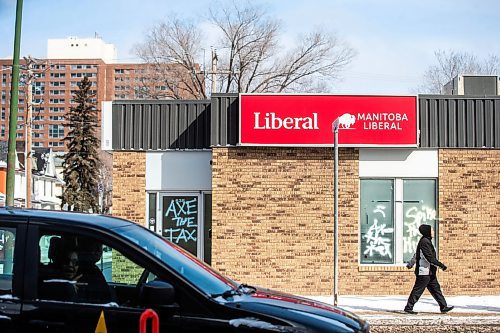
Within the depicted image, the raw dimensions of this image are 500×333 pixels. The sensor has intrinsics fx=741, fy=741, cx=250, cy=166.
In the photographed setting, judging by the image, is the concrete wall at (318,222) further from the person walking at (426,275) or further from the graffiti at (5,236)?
the graffiti at (5,236)

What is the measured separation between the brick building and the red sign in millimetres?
99

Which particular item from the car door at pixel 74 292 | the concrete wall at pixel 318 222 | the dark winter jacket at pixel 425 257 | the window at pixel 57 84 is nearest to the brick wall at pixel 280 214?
the concrete wall at pixel 318 222

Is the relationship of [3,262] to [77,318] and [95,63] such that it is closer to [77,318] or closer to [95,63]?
[77,318]

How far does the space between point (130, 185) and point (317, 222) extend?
428 centimetres

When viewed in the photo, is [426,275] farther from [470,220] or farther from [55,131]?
[55,131]

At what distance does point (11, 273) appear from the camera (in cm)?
508

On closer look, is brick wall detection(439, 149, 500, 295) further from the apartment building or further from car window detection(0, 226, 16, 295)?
the apartment building

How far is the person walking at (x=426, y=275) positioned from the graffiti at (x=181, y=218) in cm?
544

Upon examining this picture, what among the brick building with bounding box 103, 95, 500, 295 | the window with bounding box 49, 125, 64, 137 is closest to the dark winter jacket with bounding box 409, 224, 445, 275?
the brick building with bounding box 103, 95, 500, 295

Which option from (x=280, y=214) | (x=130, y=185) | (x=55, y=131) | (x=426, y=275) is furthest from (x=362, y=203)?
(x=55, y=131)

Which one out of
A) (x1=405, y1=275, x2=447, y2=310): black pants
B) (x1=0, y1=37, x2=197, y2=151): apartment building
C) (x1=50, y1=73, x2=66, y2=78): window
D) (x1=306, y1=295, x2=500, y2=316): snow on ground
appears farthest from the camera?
(x1=50, y1=73, x2=66, y2=78): window

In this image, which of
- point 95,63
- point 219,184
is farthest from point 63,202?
point 95,63

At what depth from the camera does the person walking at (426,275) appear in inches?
509

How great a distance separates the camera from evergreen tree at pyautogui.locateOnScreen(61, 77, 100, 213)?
53.8 meters
